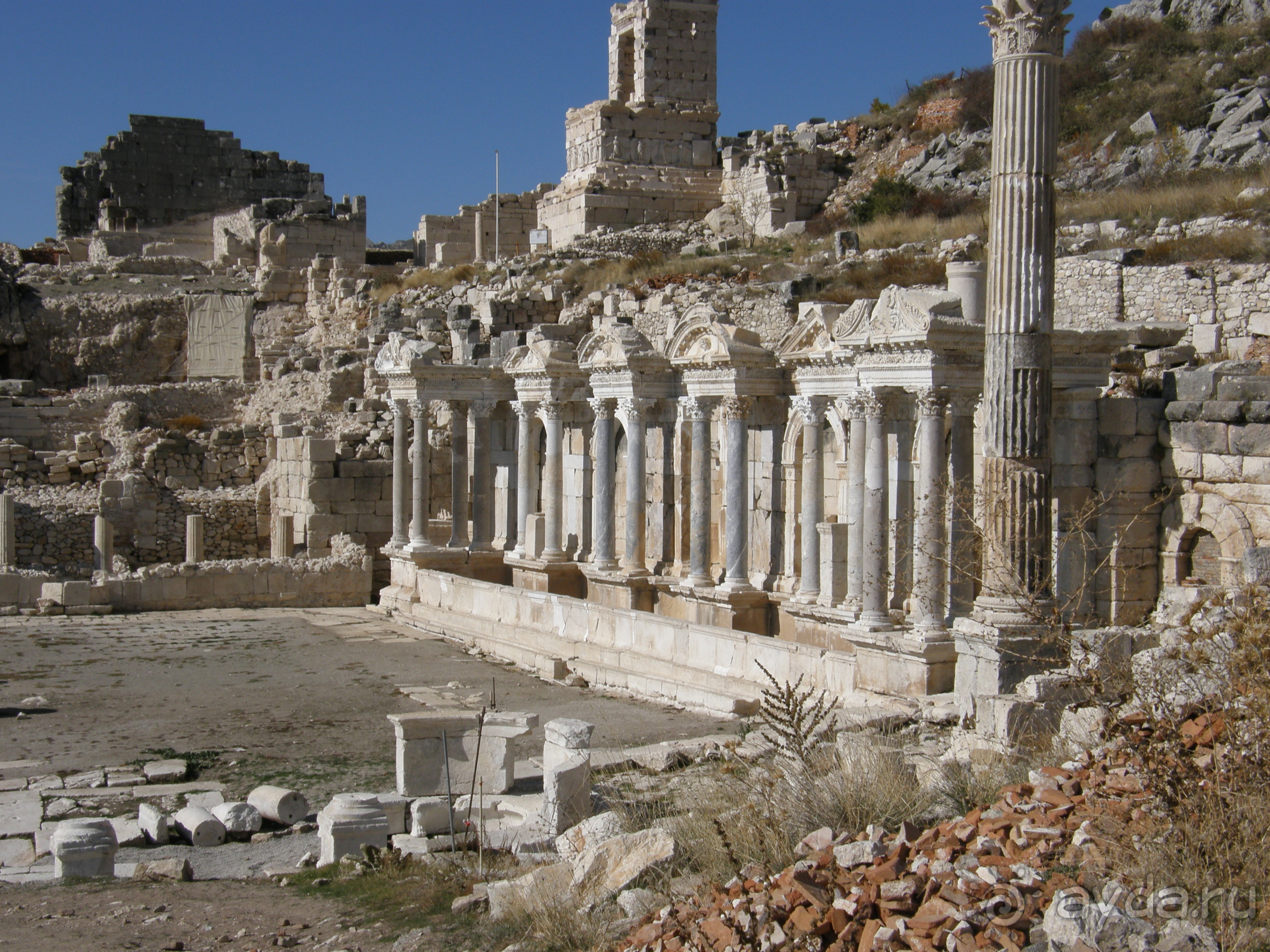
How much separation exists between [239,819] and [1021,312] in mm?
7075

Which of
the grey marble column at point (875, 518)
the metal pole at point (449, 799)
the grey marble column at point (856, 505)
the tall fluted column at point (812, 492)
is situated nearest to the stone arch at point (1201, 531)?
the grey marble column at point (875, 518)

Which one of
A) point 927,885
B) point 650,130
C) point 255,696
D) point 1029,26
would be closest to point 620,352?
point 255,696

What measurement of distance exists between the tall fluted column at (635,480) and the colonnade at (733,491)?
17 mm

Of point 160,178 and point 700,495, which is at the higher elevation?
point 160,178

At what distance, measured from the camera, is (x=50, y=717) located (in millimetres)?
13977

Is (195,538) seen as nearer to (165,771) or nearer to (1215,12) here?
(165,771)

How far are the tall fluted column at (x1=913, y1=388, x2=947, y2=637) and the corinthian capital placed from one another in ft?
10.3

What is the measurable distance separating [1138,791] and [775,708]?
2622 mm

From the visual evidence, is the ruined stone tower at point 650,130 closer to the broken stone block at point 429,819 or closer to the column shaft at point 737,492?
the column shaft at point 737,492

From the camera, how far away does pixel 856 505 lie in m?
14.1

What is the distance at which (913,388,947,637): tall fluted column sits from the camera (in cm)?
1230

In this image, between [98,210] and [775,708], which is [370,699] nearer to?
[775,708]

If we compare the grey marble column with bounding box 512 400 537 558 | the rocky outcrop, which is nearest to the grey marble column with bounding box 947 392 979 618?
the grey marble column with bounding box 512 400 537 558

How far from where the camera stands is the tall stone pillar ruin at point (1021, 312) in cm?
1053
